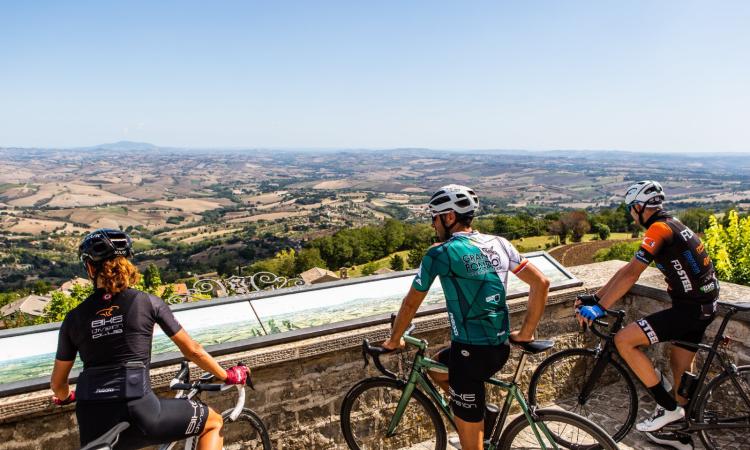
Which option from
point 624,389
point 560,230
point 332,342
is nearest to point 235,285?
point 332,342

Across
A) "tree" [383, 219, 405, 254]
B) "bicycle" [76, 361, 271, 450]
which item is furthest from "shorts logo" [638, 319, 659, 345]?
"tree" [383, 219, 405, 254]

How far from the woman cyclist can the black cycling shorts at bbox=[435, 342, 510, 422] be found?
4.65 feet

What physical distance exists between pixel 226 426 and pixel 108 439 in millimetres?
1252

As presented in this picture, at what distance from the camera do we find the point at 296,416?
348 cm

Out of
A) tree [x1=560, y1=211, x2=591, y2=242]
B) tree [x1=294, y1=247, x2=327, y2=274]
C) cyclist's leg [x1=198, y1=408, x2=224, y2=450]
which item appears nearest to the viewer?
cyclist's leg [x1=198, y1=408, x2=224, y2=450]

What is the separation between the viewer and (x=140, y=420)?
7.42 feet

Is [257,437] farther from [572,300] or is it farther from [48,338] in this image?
[572,300]

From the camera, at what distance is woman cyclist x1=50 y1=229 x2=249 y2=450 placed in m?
2.23

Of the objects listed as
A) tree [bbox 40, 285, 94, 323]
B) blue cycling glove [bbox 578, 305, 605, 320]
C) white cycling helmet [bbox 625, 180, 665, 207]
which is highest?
white cycling helmet [bbox 625, 180, 665, 207]

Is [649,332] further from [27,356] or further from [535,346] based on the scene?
[27,356]

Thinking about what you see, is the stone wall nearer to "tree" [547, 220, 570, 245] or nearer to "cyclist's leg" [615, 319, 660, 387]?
"cyclist's leg" [615, 319, 660, 387]

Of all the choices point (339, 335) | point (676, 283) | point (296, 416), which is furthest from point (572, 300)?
point (296, 416)

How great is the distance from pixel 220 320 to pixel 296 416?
0.91 m

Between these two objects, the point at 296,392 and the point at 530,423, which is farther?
the point at 296,392
